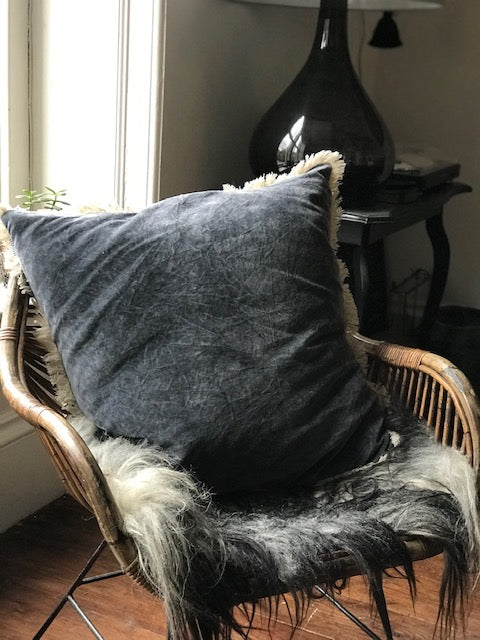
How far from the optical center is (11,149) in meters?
1.86

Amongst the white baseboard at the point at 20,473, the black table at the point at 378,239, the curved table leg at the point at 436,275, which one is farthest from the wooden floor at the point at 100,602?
the curved table leg at the point at 436,275

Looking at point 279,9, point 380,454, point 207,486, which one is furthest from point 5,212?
point 279,9

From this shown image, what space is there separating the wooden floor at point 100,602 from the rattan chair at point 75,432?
11 cm

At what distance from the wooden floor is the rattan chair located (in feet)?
0.37

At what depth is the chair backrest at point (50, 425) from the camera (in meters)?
1.04

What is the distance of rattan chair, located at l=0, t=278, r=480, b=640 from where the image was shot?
1043 millimetres

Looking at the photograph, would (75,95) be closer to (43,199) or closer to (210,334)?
(43,199)

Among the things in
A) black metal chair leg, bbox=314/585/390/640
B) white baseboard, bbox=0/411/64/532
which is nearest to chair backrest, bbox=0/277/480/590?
black metal chair leg, bbox=314/585/390/640

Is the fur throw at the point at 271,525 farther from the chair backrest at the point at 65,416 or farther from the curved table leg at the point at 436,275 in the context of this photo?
the curved table leg at the point at 436,275

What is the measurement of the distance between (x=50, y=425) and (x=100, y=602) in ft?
2.20

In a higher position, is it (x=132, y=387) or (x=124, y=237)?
(x=124, y=237)

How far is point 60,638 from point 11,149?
3.21ft

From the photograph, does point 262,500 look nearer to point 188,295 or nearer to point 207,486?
point 207,486

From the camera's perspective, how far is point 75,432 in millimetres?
1058
